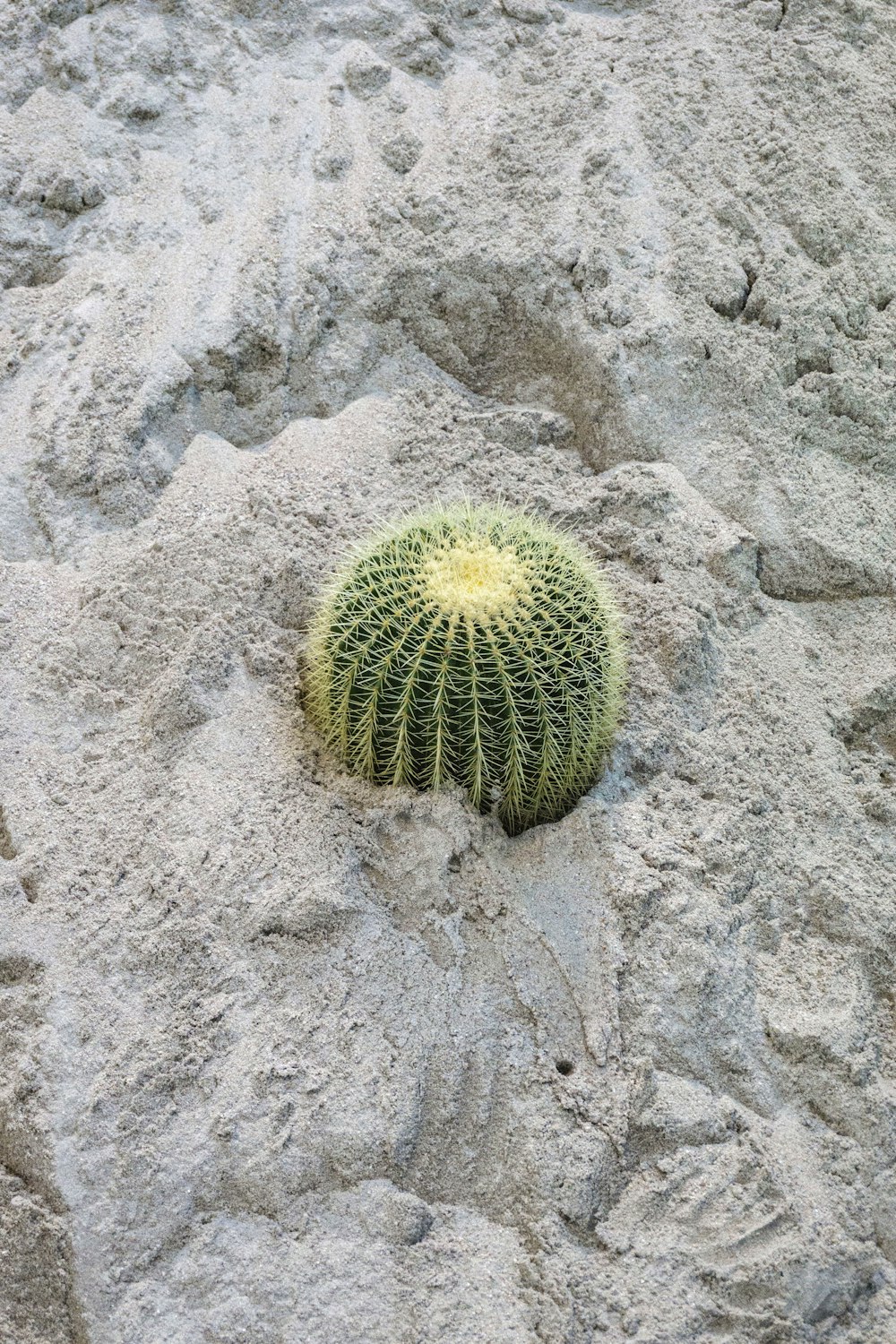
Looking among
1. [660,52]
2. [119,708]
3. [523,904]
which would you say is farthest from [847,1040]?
[660,52]

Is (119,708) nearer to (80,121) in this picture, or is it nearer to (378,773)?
(378,773)

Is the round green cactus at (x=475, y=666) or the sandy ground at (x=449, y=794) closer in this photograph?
the sandy ground at (x=449, y=794)

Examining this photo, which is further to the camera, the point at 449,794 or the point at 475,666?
the point at 449,794

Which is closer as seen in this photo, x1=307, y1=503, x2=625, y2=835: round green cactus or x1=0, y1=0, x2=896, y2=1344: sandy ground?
x1=0, y1=0, x2=896, y2=1344: sandy ground

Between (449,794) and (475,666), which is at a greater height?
(475,666)
